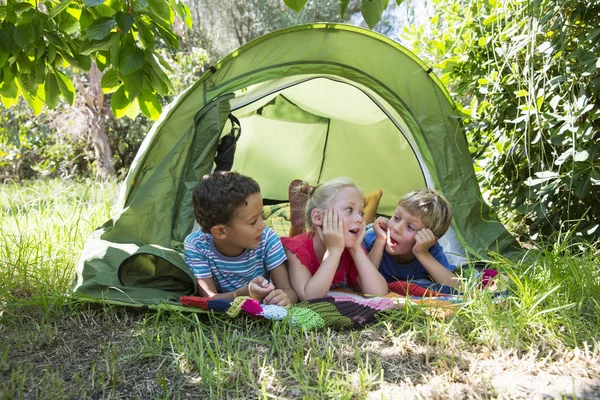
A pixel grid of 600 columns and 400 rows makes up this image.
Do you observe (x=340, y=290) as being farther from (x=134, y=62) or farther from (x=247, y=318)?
(x=134, y=62)

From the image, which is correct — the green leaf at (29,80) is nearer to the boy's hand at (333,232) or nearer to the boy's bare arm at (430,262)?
the boy's hand at (333,232)

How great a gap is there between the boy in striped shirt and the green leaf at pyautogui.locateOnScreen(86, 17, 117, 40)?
656 millimetres

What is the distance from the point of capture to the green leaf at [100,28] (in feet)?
6.04

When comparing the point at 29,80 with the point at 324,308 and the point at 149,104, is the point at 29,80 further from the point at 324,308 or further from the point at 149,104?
the point at 324,308

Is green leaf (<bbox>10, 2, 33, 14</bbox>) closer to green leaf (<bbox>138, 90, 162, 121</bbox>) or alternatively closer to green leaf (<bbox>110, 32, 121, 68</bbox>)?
green leaf (<bbox>110, 32, 121, 68</bbox>)

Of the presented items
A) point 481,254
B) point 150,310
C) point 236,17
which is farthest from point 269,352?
point 236,17

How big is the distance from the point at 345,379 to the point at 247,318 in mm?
500

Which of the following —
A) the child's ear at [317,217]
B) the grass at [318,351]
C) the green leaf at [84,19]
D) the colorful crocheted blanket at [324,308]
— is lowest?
the grass at [318,351]

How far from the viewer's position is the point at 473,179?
9.59 feet

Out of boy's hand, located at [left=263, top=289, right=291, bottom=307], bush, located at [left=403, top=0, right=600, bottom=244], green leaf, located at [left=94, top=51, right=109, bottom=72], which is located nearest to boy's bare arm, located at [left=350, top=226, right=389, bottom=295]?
boy's hand, located at [left=263, top=289, right=291, bottom=307]

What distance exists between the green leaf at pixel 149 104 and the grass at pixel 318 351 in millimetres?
828

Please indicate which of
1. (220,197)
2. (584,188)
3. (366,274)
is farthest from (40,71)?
(584,188)

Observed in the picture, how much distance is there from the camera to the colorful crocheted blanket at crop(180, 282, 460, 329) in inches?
74.7

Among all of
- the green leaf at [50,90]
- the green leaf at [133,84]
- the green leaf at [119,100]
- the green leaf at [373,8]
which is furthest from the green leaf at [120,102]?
the green leaf at [373,8]
